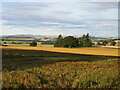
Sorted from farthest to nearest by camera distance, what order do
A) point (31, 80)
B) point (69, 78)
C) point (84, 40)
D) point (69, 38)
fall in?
point (84, 40) < point (69, 38) < point (69, 78) < point (31, 80)

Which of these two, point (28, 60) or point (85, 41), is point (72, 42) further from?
point (28, 60)

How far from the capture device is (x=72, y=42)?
96.9 metres

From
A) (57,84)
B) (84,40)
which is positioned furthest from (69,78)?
(84,40)

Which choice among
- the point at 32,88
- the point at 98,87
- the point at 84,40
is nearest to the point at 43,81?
the point at 32,88

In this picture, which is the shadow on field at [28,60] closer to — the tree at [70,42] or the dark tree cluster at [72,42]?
the tree at [70,42]

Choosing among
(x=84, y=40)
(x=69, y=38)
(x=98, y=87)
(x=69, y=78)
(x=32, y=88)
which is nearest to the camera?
(x=32, y=88)

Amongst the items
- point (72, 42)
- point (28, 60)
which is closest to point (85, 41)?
point (72, 42)

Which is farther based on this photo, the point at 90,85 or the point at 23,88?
the point at 90,85

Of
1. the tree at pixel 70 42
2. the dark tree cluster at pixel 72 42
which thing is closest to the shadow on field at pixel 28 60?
the tree at pixel 70 42

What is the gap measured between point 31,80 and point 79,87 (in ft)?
8.77

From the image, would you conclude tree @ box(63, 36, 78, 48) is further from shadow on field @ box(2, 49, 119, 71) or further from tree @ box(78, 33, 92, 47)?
shadow on field @ box(2, 49, 119, 71)

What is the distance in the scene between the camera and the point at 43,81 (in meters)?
8.76

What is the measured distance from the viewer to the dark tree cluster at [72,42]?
320ft

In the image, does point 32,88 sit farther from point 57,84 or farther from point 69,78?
point 69,78
